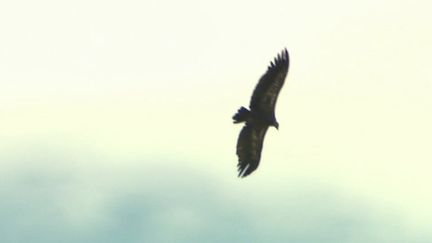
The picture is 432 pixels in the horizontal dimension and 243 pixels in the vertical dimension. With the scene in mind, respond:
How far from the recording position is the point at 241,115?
8444 cm

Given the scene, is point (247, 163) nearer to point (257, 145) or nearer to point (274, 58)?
point (257, 145)

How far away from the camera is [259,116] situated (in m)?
85.4

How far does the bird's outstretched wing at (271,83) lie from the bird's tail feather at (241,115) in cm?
41

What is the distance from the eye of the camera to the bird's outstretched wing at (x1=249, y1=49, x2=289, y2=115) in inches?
3312

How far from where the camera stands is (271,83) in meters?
84.4

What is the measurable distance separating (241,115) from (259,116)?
1.31 m

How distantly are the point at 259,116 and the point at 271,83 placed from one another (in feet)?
6.54

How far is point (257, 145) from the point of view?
8794 cm

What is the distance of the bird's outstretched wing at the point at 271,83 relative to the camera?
8412 cm

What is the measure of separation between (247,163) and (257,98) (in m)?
4.57

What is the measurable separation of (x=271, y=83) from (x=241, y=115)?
2.17 metres

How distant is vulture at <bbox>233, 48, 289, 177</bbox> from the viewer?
276 feet

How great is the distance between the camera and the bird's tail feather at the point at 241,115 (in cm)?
8438

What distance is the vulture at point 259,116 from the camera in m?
84.2
